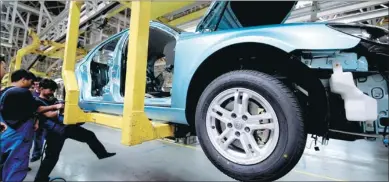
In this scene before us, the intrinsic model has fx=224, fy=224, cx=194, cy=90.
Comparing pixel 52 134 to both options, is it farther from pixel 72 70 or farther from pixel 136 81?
pixel 136 81

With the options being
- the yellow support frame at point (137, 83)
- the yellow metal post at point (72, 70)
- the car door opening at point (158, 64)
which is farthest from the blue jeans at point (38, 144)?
the yellow support frame at point (137, 83)

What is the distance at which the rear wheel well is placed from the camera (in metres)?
1.39

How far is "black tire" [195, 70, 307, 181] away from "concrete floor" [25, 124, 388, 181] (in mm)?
3196

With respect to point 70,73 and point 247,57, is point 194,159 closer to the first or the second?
point 70,73

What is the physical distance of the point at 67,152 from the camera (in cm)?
542

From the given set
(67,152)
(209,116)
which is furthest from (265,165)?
(67,152)

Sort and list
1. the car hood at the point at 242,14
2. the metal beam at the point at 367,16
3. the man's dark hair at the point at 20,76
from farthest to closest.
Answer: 1. the metal beam at the point at 367,16
2. the man's dark hair at the point at 20,76
3. the car hood at the point at 242,14

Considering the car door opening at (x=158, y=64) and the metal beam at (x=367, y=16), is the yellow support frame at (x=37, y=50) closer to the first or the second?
the car door opening at (x=158, y=64)

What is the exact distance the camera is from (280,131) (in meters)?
1.22

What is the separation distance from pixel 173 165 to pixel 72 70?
3.51 meters

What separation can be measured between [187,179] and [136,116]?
3.17 m

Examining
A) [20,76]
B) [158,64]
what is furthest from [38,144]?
[158,64]

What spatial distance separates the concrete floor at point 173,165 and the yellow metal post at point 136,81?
3.01 m

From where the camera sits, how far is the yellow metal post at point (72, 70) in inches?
75.9
